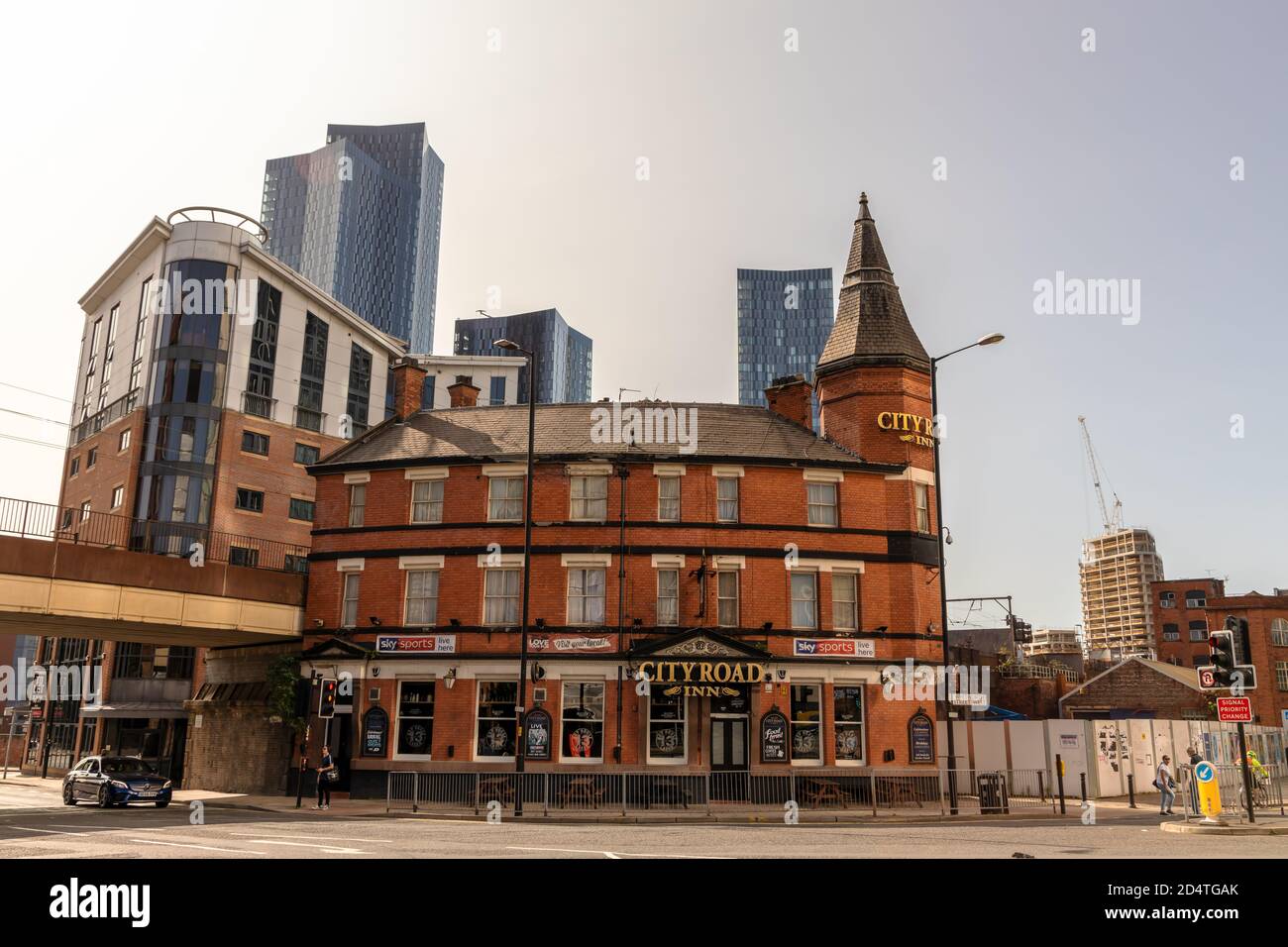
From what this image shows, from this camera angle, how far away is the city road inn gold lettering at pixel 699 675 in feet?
98.7

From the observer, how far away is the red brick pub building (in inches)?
1222

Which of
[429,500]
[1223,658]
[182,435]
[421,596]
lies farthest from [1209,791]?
[182,435]

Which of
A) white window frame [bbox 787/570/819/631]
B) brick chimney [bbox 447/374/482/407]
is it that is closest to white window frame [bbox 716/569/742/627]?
white window frame [bbox 787/570/819/631]

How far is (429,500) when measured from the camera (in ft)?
111

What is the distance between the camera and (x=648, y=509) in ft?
107

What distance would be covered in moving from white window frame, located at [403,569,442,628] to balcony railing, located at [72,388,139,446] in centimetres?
3207

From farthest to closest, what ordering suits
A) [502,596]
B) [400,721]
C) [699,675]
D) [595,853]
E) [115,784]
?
[502,596]
[400,721]
[699,675]
[115,784]
[595,853]

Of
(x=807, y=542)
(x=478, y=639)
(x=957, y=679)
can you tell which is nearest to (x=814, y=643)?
(x=807, y=542)

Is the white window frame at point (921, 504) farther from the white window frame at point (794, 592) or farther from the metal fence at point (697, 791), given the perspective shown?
the metal fence at point (697, 791)

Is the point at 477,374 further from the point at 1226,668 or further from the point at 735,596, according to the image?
the point at 1226,668

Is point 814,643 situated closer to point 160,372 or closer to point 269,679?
point 269,679

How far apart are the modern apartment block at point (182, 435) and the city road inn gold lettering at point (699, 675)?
25.8 meters

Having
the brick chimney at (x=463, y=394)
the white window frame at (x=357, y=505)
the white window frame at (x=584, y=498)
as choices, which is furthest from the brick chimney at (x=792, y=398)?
the white window frame at (x=357, y=505)

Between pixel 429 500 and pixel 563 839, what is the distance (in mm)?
18352
